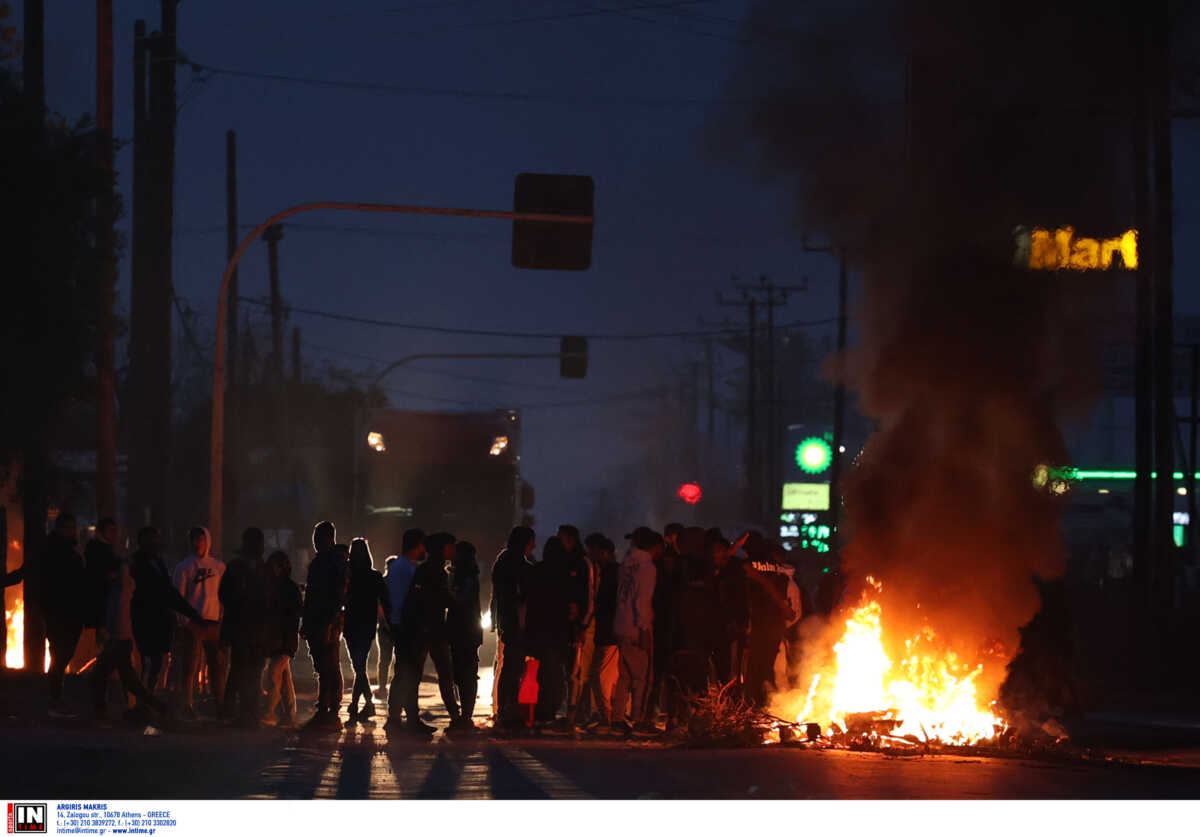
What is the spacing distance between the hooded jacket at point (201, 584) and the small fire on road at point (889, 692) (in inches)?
186

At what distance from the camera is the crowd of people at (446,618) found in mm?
14211

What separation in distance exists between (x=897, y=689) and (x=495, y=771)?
3583mm

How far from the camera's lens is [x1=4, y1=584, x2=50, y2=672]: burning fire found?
1909cm

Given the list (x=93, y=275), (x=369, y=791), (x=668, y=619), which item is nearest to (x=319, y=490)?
(x=93, y=275)

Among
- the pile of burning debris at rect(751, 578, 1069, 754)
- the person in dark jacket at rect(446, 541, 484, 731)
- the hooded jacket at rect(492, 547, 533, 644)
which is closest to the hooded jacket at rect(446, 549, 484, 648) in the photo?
the person in dark jacket at rect(446, 541, 484, 731)

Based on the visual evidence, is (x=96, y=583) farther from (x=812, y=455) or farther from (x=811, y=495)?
(x=811, y=495)

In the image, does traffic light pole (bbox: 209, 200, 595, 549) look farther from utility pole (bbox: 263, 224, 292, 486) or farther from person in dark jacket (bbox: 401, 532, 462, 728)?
utility pole (bbox: 263, 224, 292, 486)

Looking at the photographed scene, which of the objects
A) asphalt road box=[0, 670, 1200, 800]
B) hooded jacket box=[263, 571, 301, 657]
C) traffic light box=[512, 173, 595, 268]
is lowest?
asphalt road box=[0, 670, 1200, 800]

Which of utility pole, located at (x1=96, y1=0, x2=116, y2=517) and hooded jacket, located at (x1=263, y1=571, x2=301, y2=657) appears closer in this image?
hooded jacket, located at (x1=263, y1=571, x2=301, y2=657)

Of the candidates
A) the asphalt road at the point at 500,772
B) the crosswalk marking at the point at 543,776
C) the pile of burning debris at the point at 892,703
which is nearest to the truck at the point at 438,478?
the pile of burning debris at the point at 892,703

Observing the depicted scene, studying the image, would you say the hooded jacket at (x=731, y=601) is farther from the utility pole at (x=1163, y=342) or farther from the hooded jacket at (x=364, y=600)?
the utility pole at (x=1163, y=342)

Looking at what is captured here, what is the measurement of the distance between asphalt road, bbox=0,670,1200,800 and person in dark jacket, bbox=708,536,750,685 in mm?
1396

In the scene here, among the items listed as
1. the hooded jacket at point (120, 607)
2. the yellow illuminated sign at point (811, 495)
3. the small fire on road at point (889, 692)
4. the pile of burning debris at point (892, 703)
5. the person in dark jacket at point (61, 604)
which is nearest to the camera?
the pile of burning debris at point (892, 703)

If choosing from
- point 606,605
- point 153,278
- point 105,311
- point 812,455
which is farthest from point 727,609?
point 153,278
